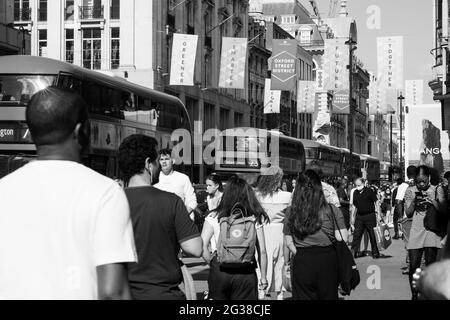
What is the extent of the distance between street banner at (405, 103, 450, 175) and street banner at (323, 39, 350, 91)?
162 inches

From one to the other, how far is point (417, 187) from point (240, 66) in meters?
20.6

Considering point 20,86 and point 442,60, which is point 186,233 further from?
point 442,60

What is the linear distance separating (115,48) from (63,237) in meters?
41.9

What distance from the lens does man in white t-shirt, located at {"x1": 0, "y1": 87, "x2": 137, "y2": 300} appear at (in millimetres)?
2746

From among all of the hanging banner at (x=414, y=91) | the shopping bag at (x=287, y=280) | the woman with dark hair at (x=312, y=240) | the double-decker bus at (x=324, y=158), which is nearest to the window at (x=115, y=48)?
the double-decker bus at (x=324, y=158)

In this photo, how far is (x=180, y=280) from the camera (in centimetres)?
505

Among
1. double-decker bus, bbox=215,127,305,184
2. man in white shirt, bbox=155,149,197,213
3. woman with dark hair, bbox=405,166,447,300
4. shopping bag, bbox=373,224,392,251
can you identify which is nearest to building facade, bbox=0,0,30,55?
double-decker bus, bbox=215,127,305,184

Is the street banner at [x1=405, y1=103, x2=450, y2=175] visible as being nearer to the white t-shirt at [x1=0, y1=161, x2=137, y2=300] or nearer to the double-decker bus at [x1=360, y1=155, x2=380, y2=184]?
the double-decker bus at [x1=360, y1=155, x2=380, y2=184]

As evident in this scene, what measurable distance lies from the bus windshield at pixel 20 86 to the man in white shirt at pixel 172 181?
8386 millimetres

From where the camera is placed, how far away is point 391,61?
26922mm

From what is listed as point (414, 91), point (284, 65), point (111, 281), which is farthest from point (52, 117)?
point (414, 91)

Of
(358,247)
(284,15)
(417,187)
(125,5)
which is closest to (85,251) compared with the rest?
(417,187)

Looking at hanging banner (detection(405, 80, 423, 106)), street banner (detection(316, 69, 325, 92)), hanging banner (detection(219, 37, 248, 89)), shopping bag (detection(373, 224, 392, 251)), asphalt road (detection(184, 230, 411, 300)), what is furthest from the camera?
street banner (detection(316, 69, 325, 92))

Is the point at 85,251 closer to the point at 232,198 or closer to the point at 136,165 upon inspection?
the point at 136,165
